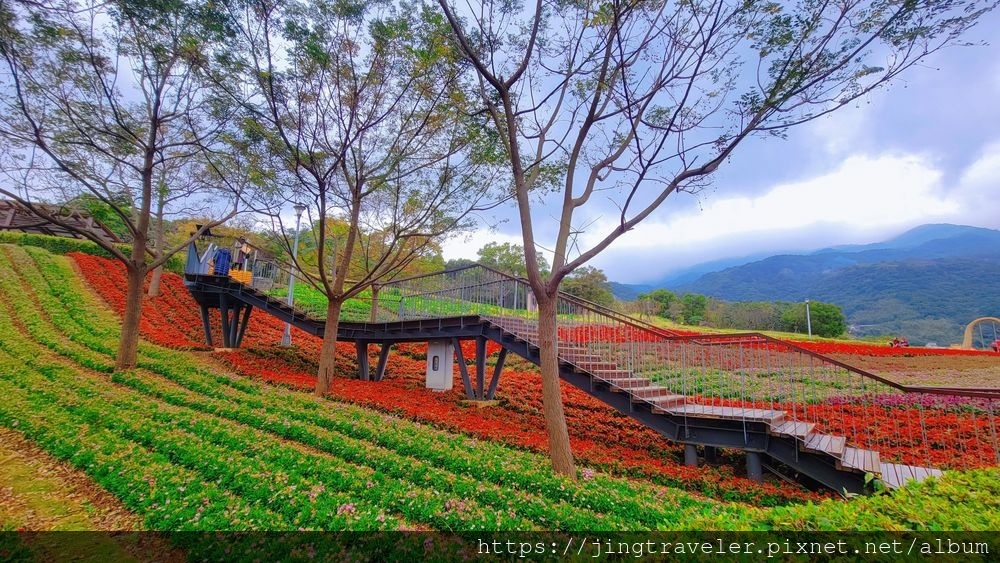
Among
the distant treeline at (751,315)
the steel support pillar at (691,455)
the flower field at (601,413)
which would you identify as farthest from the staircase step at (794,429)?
the distant treeline at (751,315)

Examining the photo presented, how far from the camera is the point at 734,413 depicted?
7043mm

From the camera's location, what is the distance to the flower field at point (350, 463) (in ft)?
11.4

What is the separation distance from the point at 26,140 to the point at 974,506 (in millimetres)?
16457

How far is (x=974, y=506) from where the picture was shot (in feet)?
8.63

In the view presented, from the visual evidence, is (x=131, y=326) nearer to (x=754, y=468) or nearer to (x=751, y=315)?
(x=754, y=468)

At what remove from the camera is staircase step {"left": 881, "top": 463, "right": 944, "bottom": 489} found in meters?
5.27

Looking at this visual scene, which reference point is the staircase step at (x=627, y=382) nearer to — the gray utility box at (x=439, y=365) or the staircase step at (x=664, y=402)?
the staircase step at (x=664, y=402)

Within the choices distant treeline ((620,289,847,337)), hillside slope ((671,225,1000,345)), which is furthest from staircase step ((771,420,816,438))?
hillside slope ((671,225,1000,345))

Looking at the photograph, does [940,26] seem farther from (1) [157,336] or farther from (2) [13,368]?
(1) [157,336]

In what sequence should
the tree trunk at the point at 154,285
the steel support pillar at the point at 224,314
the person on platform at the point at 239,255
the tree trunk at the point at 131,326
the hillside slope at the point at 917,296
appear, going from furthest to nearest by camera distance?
1. the hillside slope at the point at 917,296
2. the tree trunk at the point at 154,285
3. the person on platform at the point at 239,255
4. the steel support pillar at the point at 224,314
5. the tree trunk at the point at 131,326

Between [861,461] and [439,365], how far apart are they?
33.3 ft

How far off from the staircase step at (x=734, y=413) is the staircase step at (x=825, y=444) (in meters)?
0.49

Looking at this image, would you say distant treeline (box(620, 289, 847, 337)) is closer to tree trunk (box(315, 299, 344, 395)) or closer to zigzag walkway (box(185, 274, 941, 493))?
zigzag walkway (box(185, 274, 941, 493))

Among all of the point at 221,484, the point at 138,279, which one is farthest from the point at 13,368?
the point at 221,484
